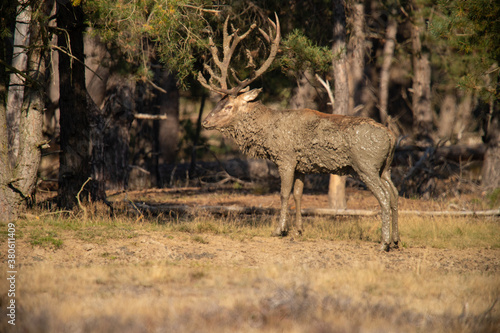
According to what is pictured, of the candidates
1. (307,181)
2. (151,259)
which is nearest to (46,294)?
(151,259)

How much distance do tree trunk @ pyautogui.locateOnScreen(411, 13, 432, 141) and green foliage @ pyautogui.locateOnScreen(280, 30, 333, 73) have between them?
9490mm

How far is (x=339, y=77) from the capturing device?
41.5 ft

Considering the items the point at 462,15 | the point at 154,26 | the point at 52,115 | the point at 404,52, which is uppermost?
the point at 404,52

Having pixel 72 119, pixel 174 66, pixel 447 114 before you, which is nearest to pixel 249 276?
pixel 174 66

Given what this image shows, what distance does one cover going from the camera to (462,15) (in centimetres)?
1020

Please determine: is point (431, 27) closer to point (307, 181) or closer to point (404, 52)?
point (307, 181)

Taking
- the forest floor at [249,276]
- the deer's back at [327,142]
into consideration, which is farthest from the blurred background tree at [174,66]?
the forest floor at [249,276]

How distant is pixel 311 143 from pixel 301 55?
3.07 meters

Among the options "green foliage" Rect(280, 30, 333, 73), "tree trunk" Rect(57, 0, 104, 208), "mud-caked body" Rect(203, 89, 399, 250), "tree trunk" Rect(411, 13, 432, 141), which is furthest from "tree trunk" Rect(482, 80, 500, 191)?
"tree trunk" Rect(57, 0, 104, 208)

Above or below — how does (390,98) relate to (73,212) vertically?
above

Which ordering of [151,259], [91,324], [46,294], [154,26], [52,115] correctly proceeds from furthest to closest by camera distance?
[52,115], [154,26], [151,259], [46,294], [91,324]

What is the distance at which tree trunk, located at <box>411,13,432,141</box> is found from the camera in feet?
65.2

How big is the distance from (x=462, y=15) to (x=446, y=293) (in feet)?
20.9

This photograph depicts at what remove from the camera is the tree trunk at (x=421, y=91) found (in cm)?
1986
